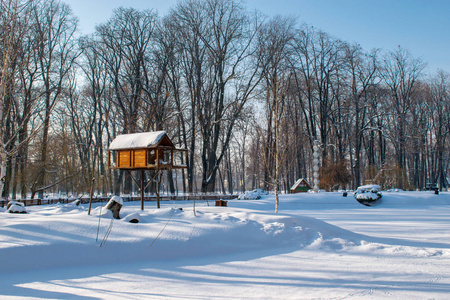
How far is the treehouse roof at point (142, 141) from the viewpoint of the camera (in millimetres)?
16984

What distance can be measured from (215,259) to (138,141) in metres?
10.5

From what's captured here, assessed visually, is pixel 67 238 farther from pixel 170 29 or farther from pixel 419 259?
pixel 170 29

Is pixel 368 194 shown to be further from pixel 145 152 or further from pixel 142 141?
pixel 142 141

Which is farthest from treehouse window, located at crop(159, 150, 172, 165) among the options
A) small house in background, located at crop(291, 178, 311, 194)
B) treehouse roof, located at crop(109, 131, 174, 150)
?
small house in background, located at crop(291, 178, 311, 194)

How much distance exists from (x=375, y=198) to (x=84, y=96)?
99.1 ft

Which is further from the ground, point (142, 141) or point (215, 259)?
point (142, 141)

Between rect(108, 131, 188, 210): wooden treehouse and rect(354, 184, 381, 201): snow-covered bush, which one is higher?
rect(108, 131, 188, 210): wooden treehouse

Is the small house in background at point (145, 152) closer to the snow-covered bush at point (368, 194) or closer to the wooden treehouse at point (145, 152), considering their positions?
the wooden treehouse at point (145, 152)

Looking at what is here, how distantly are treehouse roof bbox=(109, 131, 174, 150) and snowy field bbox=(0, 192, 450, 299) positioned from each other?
6130mm

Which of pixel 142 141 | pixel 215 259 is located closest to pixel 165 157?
pixel 142 141

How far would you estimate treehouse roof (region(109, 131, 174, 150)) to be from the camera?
669 inches

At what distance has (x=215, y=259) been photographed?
8109 mm

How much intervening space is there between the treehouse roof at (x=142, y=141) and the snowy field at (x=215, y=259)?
241 inches

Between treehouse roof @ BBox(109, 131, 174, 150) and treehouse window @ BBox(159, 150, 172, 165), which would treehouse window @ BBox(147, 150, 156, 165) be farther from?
treehouse roof @ BBox(109, 131, 174, 150)
